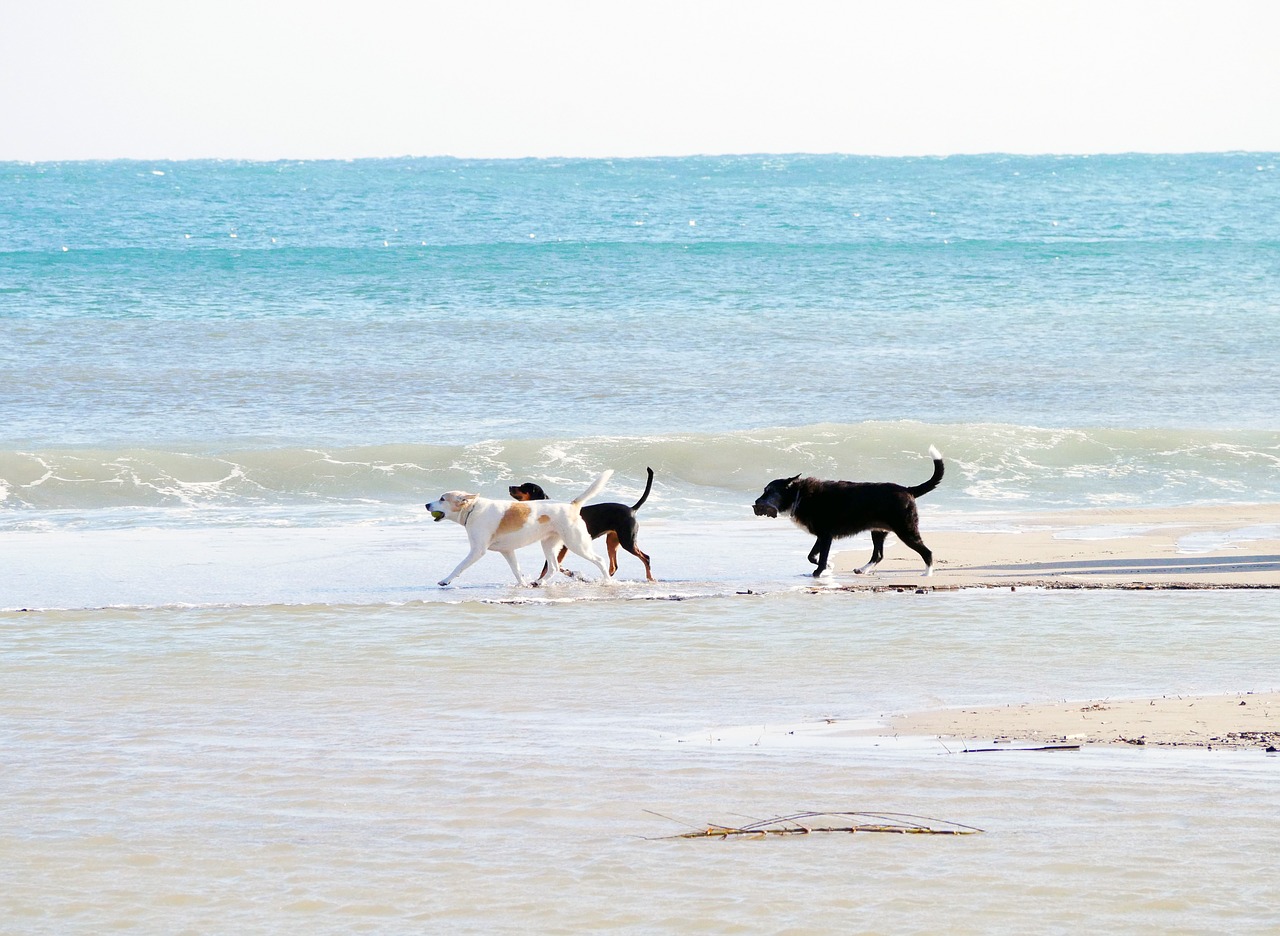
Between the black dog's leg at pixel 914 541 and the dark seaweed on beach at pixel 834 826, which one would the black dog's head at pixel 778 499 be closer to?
the black dog's leg at pixel 914 541

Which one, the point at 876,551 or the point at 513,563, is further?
the point at 876,551

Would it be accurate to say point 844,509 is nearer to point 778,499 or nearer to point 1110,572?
point 778,499

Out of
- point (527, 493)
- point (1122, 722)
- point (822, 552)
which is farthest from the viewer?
point (822, 552)

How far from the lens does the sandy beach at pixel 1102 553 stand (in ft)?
34.5

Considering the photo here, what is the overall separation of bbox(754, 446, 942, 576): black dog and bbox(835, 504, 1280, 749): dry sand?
11.8 inches

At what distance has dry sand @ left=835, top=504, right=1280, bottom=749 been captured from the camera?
650 cm

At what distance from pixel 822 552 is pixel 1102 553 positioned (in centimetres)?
228

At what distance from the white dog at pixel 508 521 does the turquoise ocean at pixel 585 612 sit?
1.12 feet

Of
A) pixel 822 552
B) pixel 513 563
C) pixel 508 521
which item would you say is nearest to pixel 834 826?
pixel 508 521

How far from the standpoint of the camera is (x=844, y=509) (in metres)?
11.1

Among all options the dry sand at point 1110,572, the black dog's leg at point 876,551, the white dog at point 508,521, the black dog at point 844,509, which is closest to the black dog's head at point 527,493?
the white dog at point 508,521

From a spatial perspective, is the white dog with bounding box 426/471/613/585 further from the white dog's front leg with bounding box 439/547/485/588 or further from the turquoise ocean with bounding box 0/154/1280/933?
the turquoise ocean with bounding box 0/154/1280/933

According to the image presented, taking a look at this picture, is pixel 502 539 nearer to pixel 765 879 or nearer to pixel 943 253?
pixel 765 879

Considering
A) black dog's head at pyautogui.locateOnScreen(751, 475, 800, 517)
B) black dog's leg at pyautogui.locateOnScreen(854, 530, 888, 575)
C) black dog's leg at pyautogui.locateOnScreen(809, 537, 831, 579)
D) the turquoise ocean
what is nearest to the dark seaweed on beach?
the turquoise ocean
